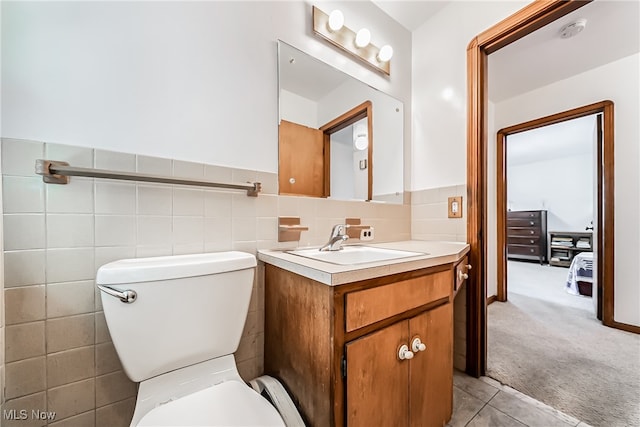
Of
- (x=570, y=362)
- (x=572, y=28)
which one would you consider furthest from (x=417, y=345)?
(x=572, y=28)

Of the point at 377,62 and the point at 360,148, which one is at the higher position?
the point at 377,62

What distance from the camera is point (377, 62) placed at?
1605mm

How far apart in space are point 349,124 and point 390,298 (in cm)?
111

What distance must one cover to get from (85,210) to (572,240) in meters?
7.11

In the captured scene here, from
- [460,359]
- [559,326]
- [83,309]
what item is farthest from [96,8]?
[559,326]

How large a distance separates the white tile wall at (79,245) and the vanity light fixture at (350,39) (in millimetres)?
1044

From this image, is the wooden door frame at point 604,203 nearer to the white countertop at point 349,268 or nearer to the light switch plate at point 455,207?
the light switch plate at point 455,207

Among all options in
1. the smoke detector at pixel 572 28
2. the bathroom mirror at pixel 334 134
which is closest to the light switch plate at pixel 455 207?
the bathroom mirror at pixel 334 134

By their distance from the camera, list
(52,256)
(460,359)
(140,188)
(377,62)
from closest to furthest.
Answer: (52,256) → (140,188) → (460,359) → (377,62)

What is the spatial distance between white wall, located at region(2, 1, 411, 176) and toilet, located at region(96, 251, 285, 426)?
481 mm

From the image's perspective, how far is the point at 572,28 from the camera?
1.73 metres

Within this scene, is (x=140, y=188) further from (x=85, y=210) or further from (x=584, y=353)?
(x=584, y=353)

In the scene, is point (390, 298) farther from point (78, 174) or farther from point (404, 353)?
point (78, 174)

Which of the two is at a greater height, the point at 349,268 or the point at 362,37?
the point at 362,37
